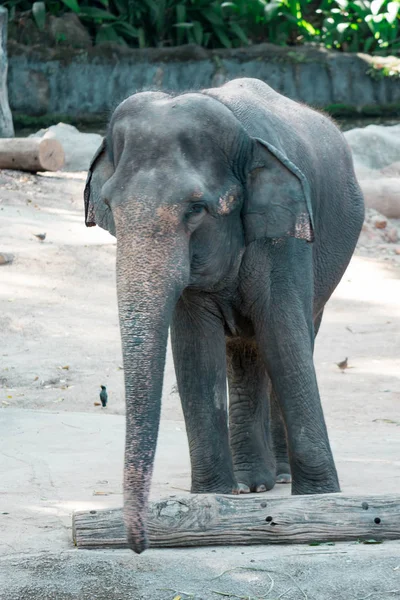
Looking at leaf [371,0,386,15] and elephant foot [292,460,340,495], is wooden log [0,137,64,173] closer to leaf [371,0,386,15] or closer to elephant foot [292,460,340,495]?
leaf [371,0,386,15]

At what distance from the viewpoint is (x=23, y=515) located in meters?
4.34

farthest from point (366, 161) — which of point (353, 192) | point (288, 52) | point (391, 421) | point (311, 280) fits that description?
point (311, 280)

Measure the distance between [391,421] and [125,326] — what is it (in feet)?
12.4

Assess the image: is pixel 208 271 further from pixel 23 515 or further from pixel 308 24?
pixel 308 24

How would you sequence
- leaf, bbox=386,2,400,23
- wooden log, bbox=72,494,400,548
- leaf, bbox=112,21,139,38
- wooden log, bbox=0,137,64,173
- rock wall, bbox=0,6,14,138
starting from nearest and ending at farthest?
wooden log, bbox=72,494,400,548 → wooden log, bbox=0,137,64,173 → rock wall, bbox=0,6,14,138 → leaf, bbox=386,2,400,23 → leaf, bbox=112,21,139,38

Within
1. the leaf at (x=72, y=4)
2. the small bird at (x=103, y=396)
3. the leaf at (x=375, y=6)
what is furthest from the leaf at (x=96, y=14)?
the small bird at (x=103, y=396)

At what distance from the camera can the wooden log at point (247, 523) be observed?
12.4 ft

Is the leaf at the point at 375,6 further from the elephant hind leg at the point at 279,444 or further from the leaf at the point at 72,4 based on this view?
the elephant hind leg at the point at 279,444

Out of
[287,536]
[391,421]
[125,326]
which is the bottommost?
[391,421]

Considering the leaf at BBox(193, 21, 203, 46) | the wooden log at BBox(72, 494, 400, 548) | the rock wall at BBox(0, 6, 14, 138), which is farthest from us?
the leaf at BBox(193, 21, 203, 46)

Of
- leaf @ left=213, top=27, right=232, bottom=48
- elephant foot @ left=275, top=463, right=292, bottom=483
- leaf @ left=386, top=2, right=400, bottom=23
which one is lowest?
leaf @ left=213, top=27, right=232, bottom=48

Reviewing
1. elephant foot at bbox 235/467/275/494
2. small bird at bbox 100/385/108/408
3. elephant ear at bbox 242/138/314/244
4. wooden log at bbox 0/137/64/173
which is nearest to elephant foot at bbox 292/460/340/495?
elephant foot at bbox 235/467/275/494

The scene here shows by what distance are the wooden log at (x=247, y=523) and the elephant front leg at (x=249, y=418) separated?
1165mm

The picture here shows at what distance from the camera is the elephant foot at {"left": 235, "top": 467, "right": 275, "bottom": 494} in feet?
16.4
